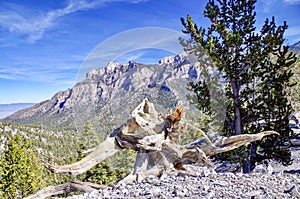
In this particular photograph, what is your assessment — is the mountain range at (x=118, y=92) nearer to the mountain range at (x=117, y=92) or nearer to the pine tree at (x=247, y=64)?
the mountain range at (x=117, y=92)

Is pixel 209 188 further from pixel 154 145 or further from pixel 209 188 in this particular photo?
pixel 154 145

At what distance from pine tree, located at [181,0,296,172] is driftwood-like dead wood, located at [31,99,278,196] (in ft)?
15.2

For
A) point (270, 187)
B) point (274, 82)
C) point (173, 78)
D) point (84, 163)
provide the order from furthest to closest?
point (274, 82)
point (173, 78)
point (84, 163)
point (270, 187)

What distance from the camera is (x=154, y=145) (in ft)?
28.2

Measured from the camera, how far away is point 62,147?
193 m

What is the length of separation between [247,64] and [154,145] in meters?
7.08

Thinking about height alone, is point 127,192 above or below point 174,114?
below

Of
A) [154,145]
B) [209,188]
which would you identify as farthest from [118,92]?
[209,188]

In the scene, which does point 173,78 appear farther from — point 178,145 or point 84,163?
point 84,163

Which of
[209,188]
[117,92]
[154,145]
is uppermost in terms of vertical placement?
[117,92]

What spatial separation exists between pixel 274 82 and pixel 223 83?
98.3 inches

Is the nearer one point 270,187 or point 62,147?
point 270,187

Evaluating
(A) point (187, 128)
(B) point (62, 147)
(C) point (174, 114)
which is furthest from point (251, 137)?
(B) point (62, 147)

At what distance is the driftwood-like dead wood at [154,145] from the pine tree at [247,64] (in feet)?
15.2
